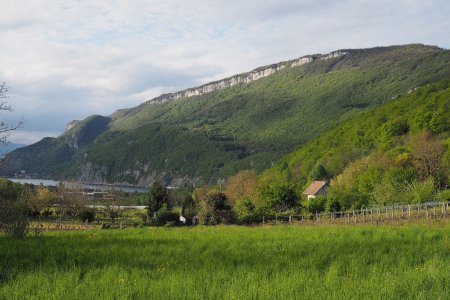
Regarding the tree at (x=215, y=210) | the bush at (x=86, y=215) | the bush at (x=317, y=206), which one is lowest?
the bush at (x=86, y=215)

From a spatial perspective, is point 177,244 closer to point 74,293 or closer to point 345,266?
point 345,266

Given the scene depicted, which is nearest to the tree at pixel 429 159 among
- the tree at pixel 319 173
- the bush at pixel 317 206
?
the bush at pixel 317 206

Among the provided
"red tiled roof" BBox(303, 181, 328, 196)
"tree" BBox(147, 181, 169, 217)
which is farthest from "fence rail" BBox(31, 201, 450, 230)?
"red tiled roof" BBox(303, 181, 328, 196)

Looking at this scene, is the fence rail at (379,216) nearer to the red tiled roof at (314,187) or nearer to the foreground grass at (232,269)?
the foreground grass at (232,269)

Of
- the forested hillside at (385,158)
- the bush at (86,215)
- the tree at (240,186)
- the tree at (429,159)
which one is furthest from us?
the tree at (240,186)

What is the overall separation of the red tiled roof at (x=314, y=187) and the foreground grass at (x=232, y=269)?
7779cm

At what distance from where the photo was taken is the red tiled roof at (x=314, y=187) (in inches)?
3594

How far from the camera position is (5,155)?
16.5 meters

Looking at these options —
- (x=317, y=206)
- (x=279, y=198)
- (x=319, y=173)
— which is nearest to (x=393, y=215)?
(x=279, y=198)

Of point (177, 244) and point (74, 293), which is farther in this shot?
point (177, 244)

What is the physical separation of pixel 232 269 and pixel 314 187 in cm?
8580

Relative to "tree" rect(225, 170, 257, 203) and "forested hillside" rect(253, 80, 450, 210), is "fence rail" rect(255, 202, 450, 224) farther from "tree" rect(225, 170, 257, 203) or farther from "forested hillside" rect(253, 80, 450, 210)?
"tree" rect(225, 170, 257, 203)

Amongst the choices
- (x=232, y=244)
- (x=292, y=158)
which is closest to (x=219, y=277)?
(x=232, y=244)

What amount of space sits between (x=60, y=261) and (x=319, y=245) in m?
7.04
